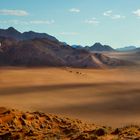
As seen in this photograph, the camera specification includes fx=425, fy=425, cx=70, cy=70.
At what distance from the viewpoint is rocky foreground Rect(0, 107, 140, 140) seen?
1622 centimetres

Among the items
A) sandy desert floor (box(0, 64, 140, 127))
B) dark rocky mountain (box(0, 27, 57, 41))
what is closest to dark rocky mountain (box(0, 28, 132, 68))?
sandy desert floor (box(0, 64, 140, 127))

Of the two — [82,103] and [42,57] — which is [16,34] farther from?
[82,103]

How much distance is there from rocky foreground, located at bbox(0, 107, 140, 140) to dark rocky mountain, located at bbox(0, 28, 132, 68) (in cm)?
6446

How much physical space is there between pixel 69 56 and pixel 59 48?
851 centimetres

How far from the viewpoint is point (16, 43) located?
9631cm

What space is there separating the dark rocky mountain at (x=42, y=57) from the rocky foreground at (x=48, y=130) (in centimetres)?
Answer: 6446

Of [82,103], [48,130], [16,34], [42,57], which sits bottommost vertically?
[82,103]

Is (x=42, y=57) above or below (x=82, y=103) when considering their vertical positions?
above

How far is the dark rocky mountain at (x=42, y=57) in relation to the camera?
Answer: 8775 cm

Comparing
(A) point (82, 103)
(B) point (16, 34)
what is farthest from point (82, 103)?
(B) point (16, 34)

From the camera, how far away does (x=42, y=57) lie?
8962 cm

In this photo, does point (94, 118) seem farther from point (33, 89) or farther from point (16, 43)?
point (16, 43)

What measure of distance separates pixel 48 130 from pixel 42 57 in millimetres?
71068

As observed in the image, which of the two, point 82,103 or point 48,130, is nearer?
point 48,130
